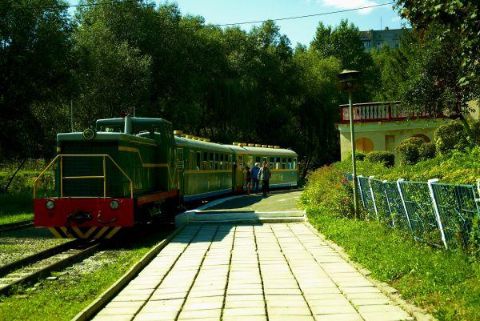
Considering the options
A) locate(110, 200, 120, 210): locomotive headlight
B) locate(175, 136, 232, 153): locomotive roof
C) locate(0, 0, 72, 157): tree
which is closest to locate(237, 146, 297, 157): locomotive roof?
locate(175, 136, 232, 153): locomotive roof

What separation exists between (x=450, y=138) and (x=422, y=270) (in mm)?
13104

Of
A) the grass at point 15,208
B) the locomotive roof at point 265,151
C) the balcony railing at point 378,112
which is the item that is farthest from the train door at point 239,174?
the grass at point 15,208

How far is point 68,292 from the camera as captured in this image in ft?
26.8

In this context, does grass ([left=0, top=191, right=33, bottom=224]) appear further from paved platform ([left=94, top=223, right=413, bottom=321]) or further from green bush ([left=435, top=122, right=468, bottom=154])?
green bush ([left=435, top=122, right=468, bottom=154])

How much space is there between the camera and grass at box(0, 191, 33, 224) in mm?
19952

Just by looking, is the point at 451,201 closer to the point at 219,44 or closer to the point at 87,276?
the point at 87,276

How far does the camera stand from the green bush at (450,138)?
18881 mm

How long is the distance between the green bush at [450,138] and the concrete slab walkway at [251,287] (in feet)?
28.1

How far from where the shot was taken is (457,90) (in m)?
23.0

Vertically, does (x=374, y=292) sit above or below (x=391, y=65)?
below

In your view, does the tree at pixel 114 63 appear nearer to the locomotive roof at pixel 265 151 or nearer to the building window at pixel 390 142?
the locomotive roof at pixel 265 151

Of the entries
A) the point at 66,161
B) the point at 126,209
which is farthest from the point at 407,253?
the point at 66,161

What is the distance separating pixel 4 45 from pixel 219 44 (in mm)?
22968

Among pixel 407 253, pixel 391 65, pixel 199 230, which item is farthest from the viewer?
pixel 391 65
